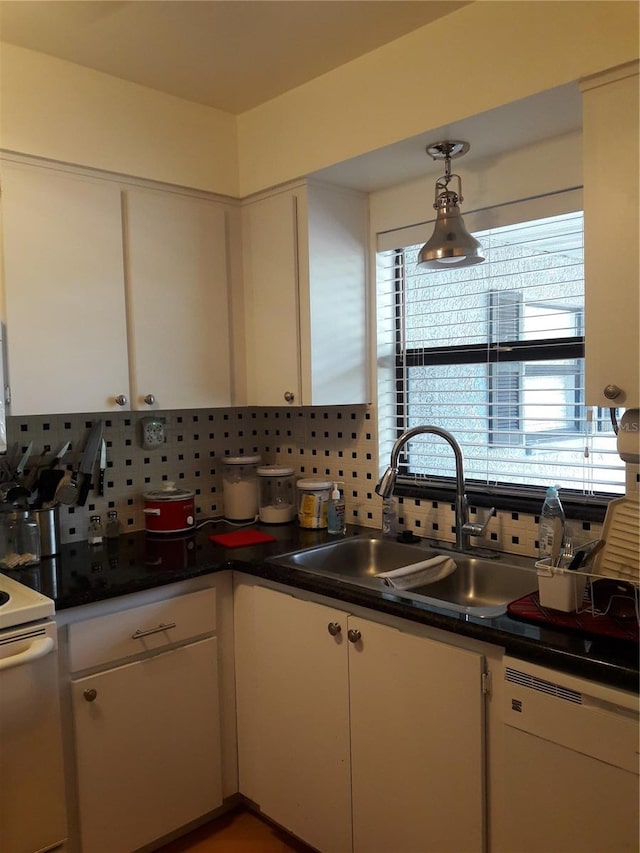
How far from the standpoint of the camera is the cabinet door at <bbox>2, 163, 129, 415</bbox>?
2.00m

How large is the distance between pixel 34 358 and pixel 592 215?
5.21 feet

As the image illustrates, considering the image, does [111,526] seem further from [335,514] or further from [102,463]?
[335,514]

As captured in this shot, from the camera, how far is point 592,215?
1553mm

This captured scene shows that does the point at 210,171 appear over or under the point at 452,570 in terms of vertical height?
over

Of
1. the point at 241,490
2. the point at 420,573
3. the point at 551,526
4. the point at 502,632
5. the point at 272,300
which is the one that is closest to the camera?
the point at 502,632

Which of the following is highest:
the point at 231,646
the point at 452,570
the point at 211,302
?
the point at 211,302

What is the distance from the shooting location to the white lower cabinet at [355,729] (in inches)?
62.4

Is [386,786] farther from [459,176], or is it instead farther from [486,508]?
[459,176]

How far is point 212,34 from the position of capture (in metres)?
1.91

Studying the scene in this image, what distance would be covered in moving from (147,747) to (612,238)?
1.84m

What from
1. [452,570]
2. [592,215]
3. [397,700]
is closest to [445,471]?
[452,570]

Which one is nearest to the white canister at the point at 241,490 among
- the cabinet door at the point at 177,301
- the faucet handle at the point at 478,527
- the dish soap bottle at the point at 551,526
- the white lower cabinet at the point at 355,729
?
the cabinet door at the point at 177,301

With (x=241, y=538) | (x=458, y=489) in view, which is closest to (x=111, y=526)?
(x=241, y=538)

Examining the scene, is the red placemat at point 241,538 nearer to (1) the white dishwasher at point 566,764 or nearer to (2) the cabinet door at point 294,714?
(2) the cabinet door at point 294,714
